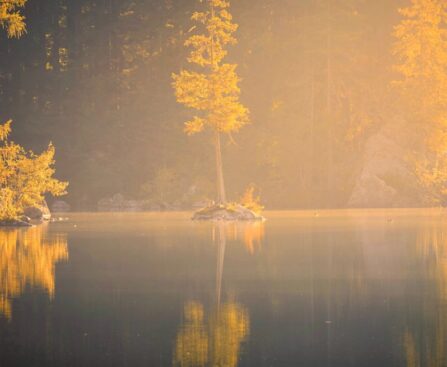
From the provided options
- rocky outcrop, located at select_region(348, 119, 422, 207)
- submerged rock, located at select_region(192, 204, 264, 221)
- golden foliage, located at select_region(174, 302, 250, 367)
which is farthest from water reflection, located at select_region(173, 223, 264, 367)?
rocky outcrop, located at select_region(348, 119, 422, 207)

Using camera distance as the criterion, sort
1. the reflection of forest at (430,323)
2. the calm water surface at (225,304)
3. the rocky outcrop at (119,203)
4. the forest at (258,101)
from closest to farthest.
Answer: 1. the reflection of forest at (430,323)
2. the calm water surface at (225,304)
3. the forest at (258,101)
4. the rocky outcrop at (119,203)

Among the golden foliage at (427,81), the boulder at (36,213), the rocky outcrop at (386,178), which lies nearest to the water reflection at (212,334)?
the boulder at (36,213)

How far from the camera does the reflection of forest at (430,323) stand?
10562 mm

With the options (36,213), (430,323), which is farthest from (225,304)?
(36,213)

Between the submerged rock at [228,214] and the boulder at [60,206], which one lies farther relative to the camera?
the boulder at [60,206]

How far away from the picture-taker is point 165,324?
1297 cm

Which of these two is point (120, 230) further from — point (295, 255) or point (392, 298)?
point (392, 298)

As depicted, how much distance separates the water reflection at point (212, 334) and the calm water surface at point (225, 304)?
17mm

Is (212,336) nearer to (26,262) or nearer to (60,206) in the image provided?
(26,262)

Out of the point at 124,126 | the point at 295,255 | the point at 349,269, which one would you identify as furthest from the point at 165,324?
the point at 124,126

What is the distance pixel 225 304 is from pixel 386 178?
181 ft

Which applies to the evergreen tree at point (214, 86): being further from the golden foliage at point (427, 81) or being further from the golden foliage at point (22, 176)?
the golden foliage at point (427, 81)

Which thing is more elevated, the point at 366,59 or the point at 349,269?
the point at 366,59

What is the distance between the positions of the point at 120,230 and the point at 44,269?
17.5m
